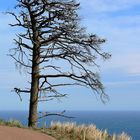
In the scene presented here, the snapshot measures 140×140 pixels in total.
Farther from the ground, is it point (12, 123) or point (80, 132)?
point (12, 123)

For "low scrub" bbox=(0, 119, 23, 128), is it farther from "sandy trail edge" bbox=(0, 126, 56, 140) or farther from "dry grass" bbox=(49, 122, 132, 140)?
"dry grass" bbox=(49, 122, 132, 140)

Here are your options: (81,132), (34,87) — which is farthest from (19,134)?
(34,87)

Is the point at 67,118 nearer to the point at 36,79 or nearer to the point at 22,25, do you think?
the point at 36,79

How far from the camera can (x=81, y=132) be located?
24188 mm

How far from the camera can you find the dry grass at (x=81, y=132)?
921 inches

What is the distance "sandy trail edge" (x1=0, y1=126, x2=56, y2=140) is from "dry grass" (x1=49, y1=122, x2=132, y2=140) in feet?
9.08

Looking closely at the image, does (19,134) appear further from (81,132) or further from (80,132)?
(81,132)

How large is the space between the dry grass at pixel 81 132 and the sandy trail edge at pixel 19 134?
109 inches

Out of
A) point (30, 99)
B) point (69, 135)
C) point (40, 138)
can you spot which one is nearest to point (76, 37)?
point (30, 99)

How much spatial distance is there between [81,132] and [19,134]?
18.5 feet

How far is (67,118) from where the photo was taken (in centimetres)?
2573

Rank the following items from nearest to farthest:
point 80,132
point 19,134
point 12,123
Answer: point 19,134 < point 12,123 < point 80,132

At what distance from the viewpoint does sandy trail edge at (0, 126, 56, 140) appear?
1834cm

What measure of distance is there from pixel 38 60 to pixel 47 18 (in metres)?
1.89
